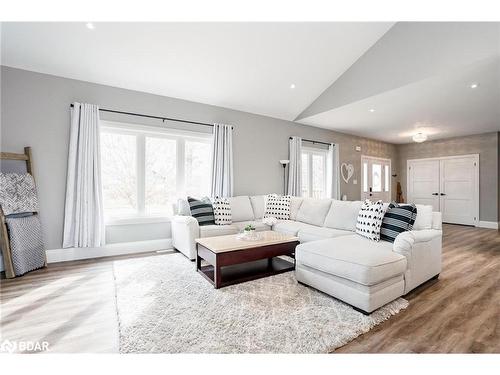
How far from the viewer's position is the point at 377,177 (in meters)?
7.75

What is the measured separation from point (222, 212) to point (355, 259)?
7.65 ft

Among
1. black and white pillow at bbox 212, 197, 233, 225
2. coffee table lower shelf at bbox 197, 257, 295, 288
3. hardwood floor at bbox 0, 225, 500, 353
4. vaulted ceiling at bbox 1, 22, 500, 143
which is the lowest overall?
hardwood floor at bbox 0, 225, 500, 353

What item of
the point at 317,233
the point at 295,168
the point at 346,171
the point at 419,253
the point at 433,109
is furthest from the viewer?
the point at 346,171

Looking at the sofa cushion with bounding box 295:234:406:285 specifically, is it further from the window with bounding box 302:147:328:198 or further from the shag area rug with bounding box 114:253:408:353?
the window with bounding box 302:147:328:198

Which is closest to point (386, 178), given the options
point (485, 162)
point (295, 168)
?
point (485, 162)

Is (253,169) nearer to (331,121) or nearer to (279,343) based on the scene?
(331,121)

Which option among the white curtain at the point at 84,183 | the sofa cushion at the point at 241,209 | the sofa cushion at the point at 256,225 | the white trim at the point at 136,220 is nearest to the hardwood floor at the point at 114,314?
the white curtain at the point at 84,183

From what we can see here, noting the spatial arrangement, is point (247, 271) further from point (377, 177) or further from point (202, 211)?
point (377, 177)

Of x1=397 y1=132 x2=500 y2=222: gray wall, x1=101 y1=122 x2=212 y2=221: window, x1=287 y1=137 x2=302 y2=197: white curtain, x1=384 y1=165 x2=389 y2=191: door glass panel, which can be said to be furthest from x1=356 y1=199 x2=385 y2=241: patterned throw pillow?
x1=397 y1=132 x2=500 y2=222: gray wall

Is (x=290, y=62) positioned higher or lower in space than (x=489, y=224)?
higher

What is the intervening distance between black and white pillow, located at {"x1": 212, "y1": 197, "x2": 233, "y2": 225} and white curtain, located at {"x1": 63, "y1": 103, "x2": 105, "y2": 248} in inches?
66.2

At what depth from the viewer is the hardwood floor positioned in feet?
5.63

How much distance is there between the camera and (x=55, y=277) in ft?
9.64
